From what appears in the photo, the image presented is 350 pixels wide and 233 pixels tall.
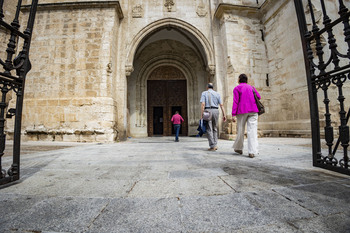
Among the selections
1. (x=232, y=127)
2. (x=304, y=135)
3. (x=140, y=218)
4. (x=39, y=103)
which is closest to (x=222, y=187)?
(x=140, y=218)

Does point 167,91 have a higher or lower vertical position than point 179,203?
higher

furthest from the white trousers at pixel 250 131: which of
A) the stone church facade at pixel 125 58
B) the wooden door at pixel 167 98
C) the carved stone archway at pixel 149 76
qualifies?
the wooden door at pixel 167 98

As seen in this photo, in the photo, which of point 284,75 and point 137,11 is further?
point 137,11

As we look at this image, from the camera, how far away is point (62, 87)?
21.2ft

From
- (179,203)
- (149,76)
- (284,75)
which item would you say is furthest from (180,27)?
(179,203)

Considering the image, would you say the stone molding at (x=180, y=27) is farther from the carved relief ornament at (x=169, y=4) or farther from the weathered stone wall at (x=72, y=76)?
the weathered stone wall at (x=72, y=76)

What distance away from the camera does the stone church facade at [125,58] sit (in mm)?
6203

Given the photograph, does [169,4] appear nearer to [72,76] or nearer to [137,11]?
[137,11]

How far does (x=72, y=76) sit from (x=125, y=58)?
2432 millimetres

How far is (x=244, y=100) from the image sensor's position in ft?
9.49

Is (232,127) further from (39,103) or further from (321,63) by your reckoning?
(39,103)

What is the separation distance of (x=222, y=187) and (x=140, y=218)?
70 centimetres

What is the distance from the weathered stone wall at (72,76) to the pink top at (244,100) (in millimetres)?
5004

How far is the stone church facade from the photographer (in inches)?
244
